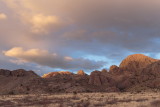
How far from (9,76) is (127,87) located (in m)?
81.4

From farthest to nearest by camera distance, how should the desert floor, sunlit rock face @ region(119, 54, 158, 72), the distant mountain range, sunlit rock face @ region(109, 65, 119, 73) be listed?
1. sunlit rock face @ region(119, 54, 158, 72)
2. sunlit rock face @ region(109, 65, 119, 73)
3. the distant mountain range
4. the desert floor

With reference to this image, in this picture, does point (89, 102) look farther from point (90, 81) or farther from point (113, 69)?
point (113, 69)

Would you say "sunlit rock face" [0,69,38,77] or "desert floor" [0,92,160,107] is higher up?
"sunlit rock face" [0,69,38,77]

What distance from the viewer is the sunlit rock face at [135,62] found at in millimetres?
145625

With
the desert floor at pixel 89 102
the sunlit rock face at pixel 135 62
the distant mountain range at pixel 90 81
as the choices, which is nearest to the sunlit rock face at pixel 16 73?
the distant mountain range at pixel 90 81

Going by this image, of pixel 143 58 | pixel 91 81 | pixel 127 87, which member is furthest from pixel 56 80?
pixel 143 58

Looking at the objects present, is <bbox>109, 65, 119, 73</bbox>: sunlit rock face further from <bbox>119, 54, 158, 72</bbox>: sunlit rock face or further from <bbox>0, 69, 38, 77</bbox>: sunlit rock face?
<bbox>0, 69, 38, 77</bbox>: sunlit rock face

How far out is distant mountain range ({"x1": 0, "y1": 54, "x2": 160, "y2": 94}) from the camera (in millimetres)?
101812

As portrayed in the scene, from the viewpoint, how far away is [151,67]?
411 ft

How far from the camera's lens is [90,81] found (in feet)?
391

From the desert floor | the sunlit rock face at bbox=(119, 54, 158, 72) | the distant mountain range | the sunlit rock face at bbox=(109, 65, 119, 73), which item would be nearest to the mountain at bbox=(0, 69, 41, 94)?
the distant mountain range

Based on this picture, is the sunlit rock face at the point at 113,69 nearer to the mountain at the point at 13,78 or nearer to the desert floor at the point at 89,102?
the mountain at the point at 13,78

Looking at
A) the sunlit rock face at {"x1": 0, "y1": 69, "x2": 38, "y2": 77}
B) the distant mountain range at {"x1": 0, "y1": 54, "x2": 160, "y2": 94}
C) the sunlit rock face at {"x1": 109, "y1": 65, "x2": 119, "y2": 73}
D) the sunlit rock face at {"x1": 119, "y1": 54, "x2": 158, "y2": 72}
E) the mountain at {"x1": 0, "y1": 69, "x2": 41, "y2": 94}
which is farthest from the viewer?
the sunlit rock face at {"x1": 119, "y1": 54, "x2": 158, "y2": 72}

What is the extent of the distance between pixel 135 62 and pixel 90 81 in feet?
157
